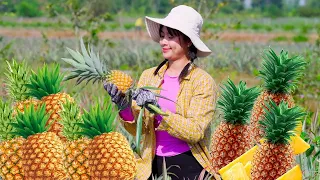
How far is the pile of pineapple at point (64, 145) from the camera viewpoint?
2.27m

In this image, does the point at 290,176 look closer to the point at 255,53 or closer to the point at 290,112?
the point at 290,112

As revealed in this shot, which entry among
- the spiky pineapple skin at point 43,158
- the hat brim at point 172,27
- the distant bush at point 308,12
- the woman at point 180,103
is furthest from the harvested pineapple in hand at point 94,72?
A: the distant bush at point 308,12

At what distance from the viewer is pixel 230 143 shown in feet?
10.1

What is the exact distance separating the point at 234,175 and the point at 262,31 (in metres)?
47.5

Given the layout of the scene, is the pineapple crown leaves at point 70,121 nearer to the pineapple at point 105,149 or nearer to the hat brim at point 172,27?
the pineapple at point 105,149

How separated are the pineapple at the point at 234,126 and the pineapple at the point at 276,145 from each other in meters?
0.25

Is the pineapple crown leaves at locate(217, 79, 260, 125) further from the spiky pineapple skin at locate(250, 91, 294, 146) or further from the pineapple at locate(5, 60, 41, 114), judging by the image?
the pineapple at locate(5, 60, 41, 114)

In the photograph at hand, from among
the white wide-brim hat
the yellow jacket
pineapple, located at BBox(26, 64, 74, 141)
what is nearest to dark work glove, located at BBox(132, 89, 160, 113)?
pineapple, located at BBox(26, 64, 74, 141)

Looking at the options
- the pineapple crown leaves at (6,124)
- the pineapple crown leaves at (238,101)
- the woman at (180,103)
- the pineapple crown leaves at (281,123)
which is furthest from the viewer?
the woman at (180,103)

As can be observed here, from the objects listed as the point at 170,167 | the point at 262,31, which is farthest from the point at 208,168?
the point at 262,31

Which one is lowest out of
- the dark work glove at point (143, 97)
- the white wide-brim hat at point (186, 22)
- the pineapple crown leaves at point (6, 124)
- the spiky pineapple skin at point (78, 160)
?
the spiky pineapple skin at point (78, 160)

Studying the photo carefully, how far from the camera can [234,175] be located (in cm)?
285

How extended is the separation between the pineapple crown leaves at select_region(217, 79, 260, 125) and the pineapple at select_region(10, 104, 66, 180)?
961 millimetres

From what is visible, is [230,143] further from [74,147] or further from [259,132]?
[74,147]
